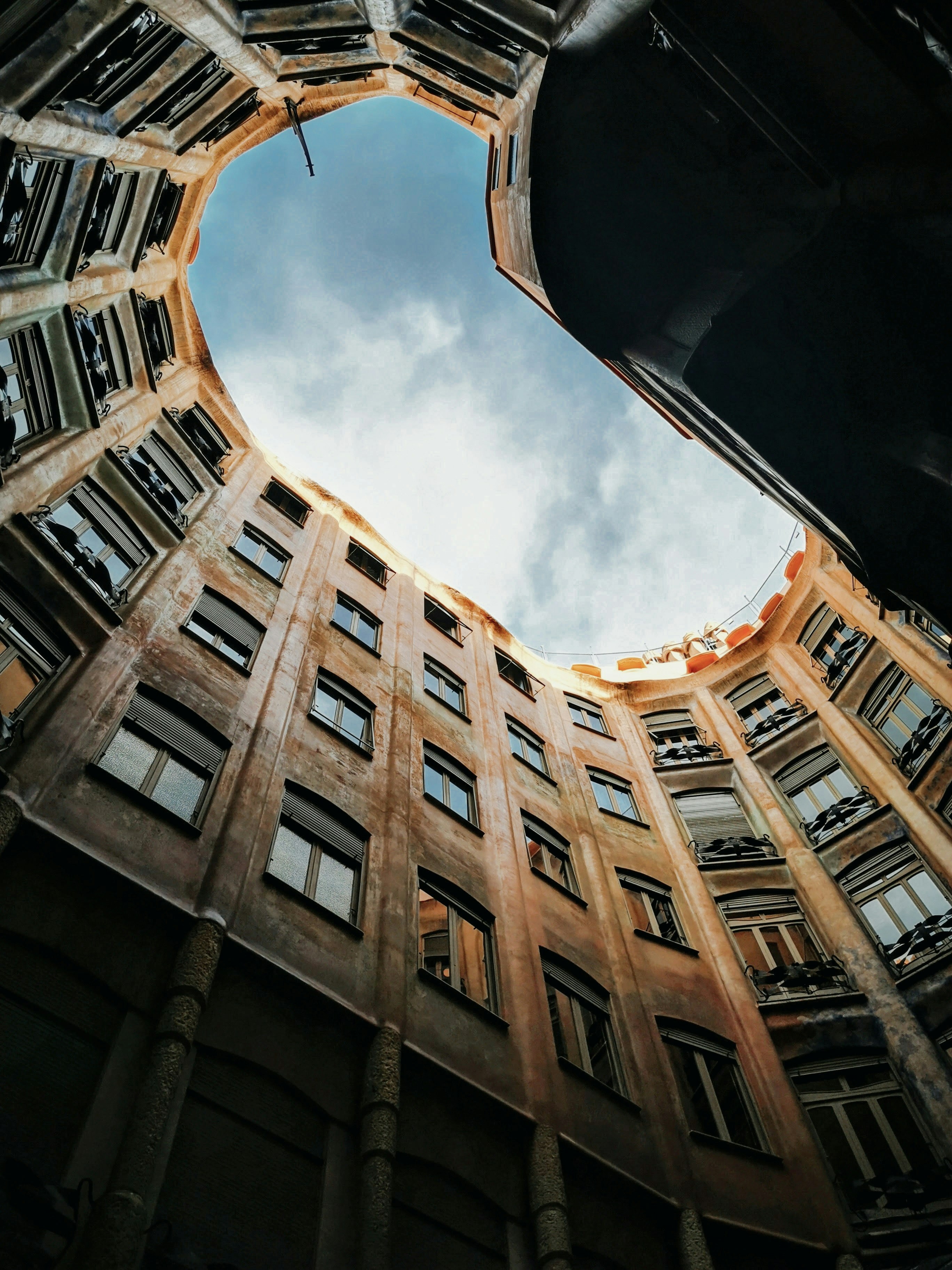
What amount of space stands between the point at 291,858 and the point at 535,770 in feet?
29.1

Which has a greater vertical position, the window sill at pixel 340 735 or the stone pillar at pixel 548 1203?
the window sill at pixel 340 735

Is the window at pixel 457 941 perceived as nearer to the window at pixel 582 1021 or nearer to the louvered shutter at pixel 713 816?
the window at pixel 582 1021

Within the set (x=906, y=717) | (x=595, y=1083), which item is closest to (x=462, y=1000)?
(x=595, y=1083)

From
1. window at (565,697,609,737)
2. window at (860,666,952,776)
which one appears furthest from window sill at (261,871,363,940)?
window at (565,697,609,737)

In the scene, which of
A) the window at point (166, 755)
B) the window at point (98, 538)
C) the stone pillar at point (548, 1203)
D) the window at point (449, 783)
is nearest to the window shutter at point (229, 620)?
the window at point (98, 538)

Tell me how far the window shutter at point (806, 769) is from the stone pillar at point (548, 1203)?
537 inches

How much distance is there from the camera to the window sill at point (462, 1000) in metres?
11.0

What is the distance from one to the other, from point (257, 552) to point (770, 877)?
46.9 ft

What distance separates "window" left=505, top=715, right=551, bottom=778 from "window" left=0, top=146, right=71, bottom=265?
13940mm

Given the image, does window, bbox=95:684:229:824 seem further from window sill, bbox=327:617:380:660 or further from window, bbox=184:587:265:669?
window sill, bbox=327:617:380:660

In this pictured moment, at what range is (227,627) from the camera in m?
15.9

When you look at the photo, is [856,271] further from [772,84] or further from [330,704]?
[330,704]

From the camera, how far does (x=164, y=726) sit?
39.5ft

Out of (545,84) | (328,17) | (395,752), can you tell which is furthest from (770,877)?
(328,17)
